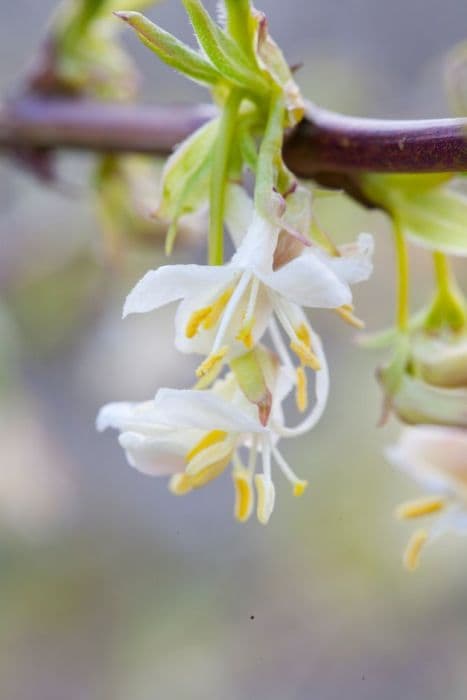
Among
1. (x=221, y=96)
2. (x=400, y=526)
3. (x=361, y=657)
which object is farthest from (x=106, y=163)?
(x=361, y=657)

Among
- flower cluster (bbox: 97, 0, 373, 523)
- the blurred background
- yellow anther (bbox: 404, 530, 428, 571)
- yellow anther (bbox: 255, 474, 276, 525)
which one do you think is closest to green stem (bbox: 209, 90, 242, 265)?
flower cluster (bbox: 97, 0, 373, 523)

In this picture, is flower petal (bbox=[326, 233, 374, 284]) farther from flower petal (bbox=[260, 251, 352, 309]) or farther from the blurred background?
the blurred background

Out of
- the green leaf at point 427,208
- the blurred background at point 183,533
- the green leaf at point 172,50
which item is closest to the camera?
the green leaf at point 172,50

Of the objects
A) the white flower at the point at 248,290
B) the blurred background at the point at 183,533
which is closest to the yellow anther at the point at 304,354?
the white flower at the point at 248,290

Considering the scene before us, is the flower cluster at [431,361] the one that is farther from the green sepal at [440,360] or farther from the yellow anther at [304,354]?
the yellow anther at [304,354]

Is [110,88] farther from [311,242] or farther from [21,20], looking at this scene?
[21,20]

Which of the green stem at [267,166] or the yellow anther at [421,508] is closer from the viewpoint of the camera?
the green stem at [267,166]
